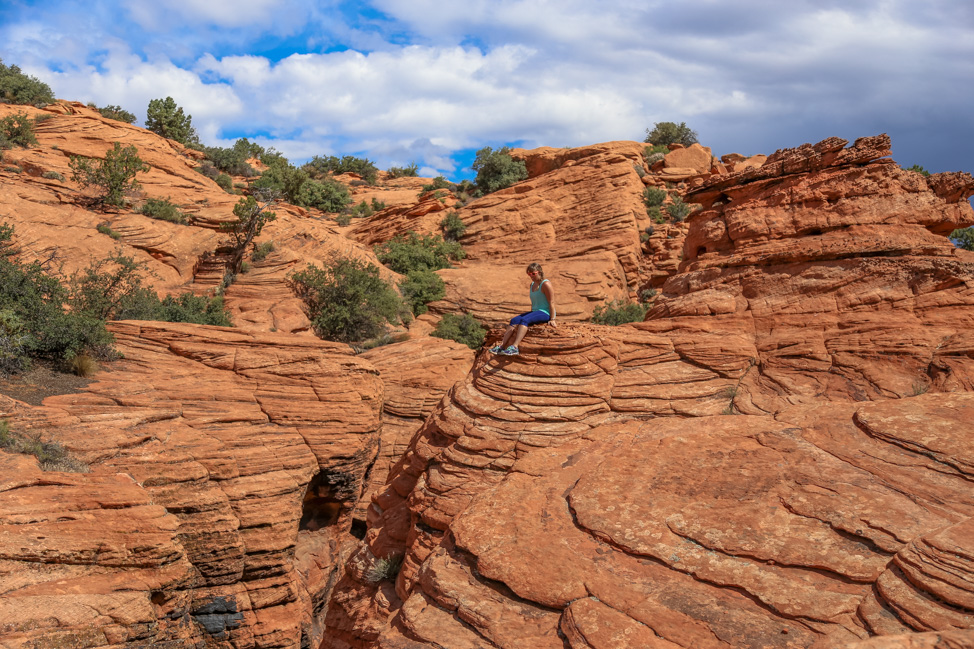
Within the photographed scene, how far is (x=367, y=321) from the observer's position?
22.0 metres

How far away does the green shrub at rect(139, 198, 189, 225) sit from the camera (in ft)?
76.4

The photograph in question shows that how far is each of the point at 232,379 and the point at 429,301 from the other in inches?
536

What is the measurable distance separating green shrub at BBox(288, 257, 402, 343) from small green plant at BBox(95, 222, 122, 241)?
240 inches

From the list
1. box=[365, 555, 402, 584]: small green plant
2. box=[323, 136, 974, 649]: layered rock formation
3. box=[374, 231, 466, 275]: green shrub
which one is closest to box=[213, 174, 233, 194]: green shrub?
box=[374, 231, 466, 275]: green shrub

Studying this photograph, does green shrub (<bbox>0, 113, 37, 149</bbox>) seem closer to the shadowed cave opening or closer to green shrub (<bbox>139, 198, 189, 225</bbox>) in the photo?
green shrub (<bbox>139, 198, 189, 225</bbox>)

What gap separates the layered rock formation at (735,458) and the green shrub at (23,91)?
33479 millimetres

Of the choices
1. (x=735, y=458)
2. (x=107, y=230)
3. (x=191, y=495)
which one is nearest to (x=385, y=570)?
(x=191, y=495)

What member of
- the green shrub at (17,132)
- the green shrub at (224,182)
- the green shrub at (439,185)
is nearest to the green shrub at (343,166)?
the green shrub at (439,185)

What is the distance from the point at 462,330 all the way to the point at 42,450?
53.6 ft

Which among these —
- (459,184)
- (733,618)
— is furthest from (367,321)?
(459,184)

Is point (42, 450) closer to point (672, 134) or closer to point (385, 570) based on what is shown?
point (385, 570)

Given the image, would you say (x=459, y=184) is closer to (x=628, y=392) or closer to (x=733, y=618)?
(x=628, y=392)

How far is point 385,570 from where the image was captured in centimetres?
833

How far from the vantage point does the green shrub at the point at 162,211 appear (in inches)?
917
